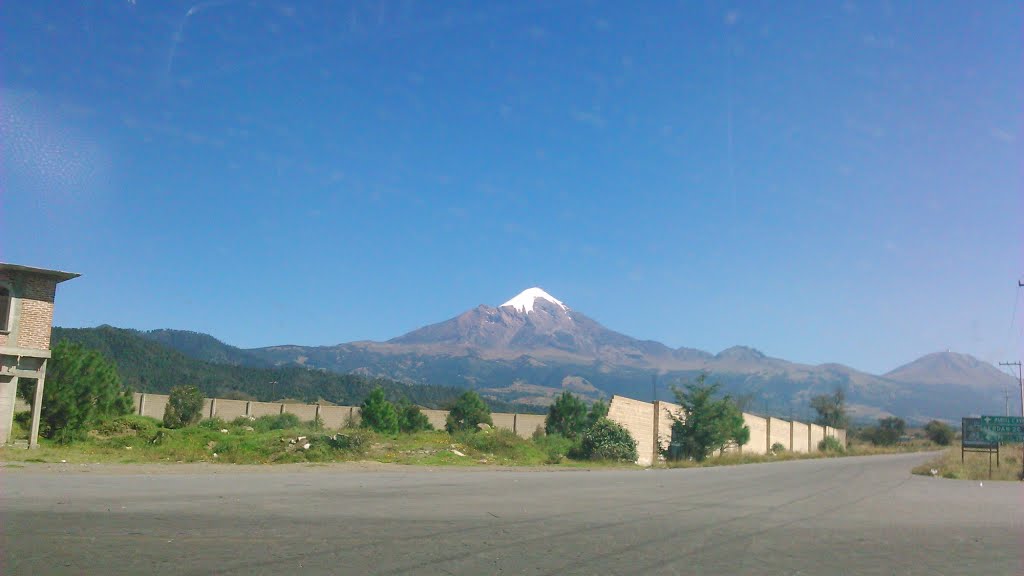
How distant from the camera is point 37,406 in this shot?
28141mm

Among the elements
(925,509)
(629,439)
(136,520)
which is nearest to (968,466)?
(629,439)

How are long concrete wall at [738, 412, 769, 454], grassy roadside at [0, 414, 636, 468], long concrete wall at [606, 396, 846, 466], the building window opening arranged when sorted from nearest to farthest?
grassy roadside at [0, 414, 636, 468]
the building window opening
long concrete wall at [606, 396, 846, 466]
long concrete wall at [738, 412, 769, 454]

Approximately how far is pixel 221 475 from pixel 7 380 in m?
11.4

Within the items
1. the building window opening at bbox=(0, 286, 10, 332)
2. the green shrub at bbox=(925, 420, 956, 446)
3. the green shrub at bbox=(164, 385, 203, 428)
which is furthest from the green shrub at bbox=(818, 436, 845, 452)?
the building window opening at bbox=(0, 286, 10, 332)

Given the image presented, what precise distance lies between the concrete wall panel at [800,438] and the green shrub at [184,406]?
55.2 metres

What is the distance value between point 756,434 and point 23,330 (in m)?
54.2

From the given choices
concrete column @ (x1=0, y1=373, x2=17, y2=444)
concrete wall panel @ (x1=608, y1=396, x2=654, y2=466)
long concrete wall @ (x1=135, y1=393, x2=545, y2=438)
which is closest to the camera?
concrete column @ (x1=0, y1=373, x2=17, y2=444)

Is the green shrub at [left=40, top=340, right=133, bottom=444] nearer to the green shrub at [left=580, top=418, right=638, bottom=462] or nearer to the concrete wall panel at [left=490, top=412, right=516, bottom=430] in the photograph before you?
the green shrub at [left=580, top=418, right=638, bottom=462]

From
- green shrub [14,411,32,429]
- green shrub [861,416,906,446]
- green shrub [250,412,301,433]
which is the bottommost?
green shrub [861,416,906,446]

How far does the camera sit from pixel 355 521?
12539mm

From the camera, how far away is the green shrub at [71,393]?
30.8m

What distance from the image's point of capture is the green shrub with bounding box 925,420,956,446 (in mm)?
123688

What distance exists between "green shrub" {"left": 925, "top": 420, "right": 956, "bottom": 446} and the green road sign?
93.8 metres

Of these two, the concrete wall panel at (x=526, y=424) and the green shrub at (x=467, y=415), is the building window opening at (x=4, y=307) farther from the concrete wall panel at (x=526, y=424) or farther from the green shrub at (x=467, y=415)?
the concrete wall panel at (x=526, y=424)
